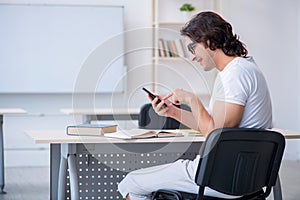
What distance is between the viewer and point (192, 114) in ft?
9.20

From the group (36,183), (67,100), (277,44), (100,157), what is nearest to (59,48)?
(67,100)

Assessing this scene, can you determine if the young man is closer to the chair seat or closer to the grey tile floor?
the chair seat

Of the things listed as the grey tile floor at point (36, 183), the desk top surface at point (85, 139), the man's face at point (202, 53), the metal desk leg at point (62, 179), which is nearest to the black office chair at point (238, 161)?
the desk top surface at point (85, 139)

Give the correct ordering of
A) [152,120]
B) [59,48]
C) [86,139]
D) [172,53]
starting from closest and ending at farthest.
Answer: [86,139]
[152,120]
[59,48]
[172,53]

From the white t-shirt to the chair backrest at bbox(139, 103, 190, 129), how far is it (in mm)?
1249

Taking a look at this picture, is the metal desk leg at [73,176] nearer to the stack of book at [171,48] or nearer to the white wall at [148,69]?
the white wall at [148,69]

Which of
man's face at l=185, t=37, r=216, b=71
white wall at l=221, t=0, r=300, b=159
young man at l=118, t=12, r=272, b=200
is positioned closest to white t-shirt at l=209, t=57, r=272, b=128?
young man at l=118, t=12, r=272, b=200

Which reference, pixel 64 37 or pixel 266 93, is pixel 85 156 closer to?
pixel 266 93

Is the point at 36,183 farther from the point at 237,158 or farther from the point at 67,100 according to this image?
the point at 237,158

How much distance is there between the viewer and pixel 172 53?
23.1 ft

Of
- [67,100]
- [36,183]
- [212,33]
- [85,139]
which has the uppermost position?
[212,33]

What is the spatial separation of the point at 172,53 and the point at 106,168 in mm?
3603

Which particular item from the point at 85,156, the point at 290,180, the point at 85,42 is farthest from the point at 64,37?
the point at 85,156

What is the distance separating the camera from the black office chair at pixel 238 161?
236cm
